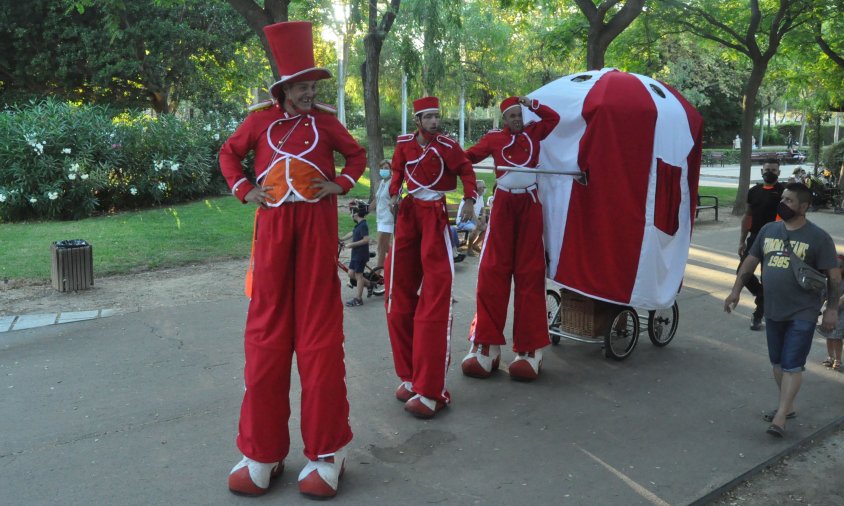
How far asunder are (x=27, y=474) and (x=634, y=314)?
530 cm

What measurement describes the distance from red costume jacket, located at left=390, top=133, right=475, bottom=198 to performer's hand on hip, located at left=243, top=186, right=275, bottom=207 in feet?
5.34

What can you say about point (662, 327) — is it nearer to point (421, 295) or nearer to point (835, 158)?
point (421, 295)

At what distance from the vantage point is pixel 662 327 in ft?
25.2

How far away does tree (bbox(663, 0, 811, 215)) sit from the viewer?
17220mm

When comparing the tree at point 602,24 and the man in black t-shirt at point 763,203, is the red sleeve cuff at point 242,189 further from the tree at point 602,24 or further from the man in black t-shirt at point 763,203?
the tree at point 602,24

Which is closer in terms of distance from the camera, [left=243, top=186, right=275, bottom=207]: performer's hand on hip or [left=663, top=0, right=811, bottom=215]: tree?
[left=243, top=186, right=275, bottom=207]: performer's hand on hip

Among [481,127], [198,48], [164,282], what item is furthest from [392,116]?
[164,282]

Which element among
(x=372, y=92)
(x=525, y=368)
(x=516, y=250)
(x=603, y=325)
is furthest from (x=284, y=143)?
(x=372, y=92)

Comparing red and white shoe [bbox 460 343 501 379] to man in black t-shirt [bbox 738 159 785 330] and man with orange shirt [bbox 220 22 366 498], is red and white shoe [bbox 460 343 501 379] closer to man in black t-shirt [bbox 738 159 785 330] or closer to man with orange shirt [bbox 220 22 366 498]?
man with orange shirt [bbox 220 22 366 498]

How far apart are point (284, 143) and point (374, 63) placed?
10.7m

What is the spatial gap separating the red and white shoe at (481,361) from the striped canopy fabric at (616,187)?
35.0 inches

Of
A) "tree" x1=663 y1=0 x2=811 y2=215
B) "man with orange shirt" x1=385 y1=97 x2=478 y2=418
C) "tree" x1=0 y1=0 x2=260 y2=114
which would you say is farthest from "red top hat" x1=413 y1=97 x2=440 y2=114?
"tree" x1=0 y1=0 x2=260 y2=114

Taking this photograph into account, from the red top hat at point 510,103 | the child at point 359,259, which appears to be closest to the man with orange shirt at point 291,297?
the red top hat at point 510,103

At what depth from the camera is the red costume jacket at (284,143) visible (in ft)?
14.8
